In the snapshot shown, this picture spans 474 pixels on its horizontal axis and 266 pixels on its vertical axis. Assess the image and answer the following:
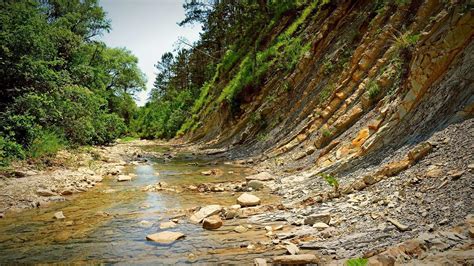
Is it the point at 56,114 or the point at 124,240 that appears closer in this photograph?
the point at 124,240

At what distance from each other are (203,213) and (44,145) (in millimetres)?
9082

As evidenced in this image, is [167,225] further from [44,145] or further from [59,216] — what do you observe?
[44,145]

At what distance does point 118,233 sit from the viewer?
693 centimetres

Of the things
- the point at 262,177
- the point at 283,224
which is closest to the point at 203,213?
the point at 283,224

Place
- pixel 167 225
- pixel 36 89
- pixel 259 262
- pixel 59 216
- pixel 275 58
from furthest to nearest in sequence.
Result: pixel 275 58, pixel 36 89, pixel 59 216, pixel 167 225, pixel 259 262

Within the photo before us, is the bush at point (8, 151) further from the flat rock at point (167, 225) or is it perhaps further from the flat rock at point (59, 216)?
the flat rock at point (167, 225)

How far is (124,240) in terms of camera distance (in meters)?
6.49

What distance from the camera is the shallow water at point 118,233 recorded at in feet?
18.5

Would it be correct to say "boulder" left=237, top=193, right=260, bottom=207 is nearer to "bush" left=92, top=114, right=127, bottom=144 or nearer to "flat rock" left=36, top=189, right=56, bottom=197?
"flat rock" left=36, top=189, right=56, bottom=197

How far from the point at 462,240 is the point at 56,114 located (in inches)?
593

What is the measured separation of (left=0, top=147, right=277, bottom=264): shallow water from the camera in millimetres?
5633

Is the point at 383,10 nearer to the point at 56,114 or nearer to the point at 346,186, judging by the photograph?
the point at 346,186

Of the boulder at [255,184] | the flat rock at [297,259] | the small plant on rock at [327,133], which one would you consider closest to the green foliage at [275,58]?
the small plant on rock at [327,133]

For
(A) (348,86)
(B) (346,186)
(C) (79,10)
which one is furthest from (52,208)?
(C) (79,10)
